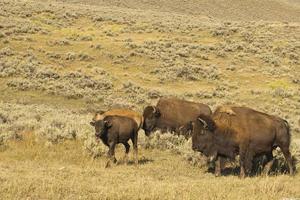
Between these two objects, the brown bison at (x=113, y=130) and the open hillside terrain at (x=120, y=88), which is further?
the brown bison at (x=113, y=130)

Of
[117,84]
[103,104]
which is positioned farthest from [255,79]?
[103,104]

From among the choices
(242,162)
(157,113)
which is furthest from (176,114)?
(242,162)

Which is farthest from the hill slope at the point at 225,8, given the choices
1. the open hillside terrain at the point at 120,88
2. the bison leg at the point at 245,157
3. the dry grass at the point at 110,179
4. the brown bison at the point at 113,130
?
the bison leg at the point at 245,157

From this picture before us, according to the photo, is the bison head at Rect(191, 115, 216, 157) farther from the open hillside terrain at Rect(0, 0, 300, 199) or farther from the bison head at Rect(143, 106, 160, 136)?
the bison head at Rect(143, 106, 160, 136)

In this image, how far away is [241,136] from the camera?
12492mm

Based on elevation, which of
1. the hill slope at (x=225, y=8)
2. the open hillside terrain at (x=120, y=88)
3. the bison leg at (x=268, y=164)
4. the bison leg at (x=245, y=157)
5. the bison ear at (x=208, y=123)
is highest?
the bison ear at (x=208, y=123)

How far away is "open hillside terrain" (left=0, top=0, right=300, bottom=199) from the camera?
35.1 feet

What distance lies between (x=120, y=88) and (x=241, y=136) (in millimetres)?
20493

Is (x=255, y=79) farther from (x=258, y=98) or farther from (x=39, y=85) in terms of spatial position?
(x=39, y=85)

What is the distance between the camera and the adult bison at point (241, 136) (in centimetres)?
1250

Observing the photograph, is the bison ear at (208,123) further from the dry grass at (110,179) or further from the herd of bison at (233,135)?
the dry grass at (110,179)

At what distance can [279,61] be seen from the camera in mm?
44406

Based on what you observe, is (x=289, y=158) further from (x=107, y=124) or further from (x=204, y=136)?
(x=107, y=124)

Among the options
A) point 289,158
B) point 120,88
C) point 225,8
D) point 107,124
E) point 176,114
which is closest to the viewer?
point 289,158
